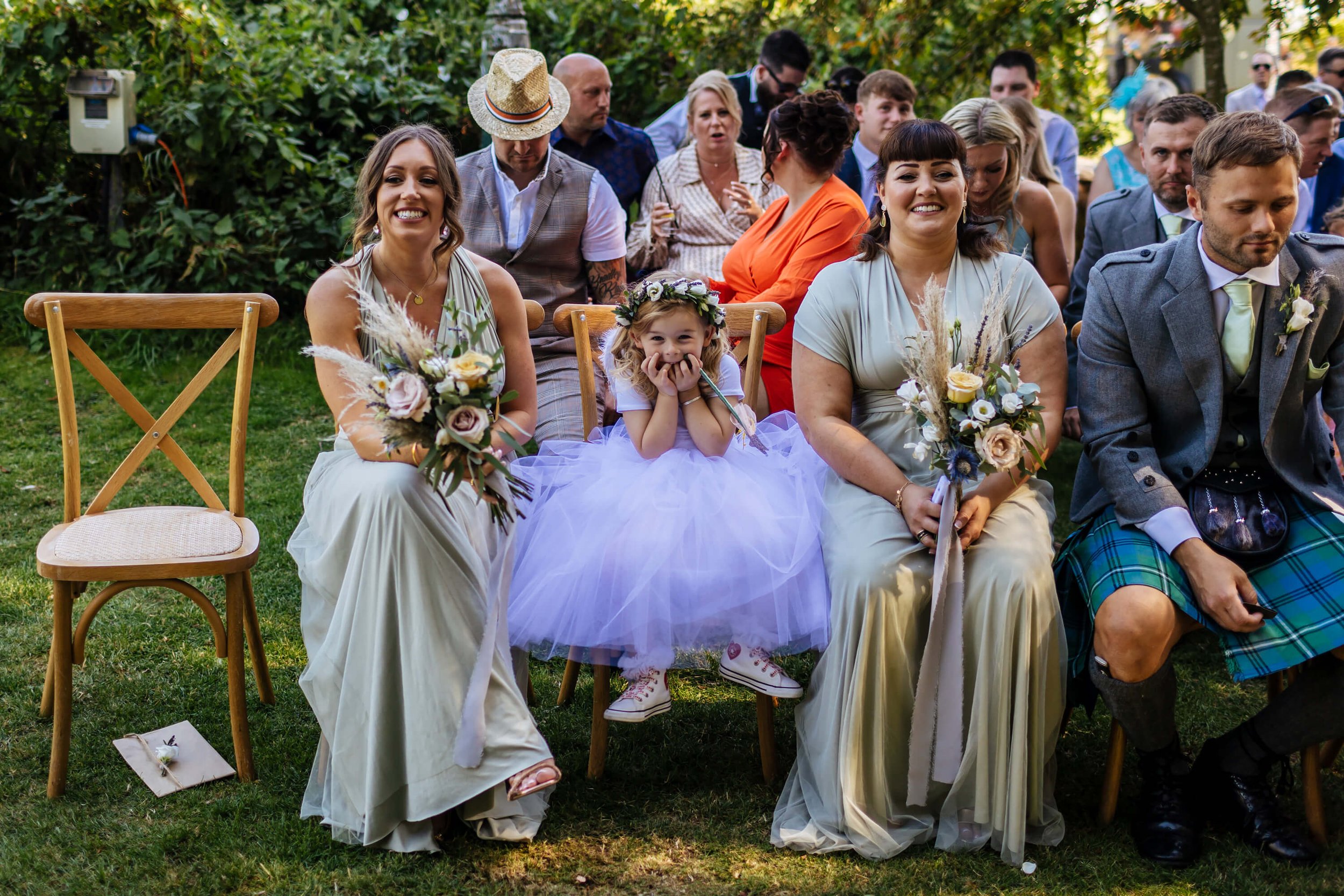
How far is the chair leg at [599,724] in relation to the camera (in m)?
3.36

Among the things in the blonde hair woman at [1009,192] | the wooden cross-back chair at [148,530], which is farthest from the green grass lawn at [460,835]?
the blonde hair woman at [1009,192]

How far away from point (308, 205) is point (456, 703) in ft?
18.1

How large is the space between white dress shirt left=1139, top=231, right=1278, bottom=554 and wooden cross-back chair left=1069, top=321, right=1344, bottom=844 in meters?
0.52

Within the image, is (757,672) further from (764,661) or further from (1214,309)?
(1214,309)

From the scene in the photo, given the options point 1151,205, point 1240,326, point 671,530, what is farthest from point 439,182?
point 1151,205

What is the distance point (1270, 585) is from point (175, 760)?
10.3ft

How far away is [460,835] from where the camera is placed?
3.11m

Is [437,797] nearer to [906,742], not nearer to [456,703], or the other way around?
[456,703]

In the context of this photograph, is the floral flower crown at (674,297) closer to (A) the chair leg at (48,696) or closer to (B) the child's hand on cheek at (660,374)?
(B) the child's hand on cheek at (660,374)

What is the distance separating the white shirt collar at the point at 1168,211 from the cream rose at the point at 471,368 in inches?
114

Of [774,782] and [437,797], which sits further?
[774,782]

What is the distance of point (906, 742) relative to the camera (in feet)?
10.3

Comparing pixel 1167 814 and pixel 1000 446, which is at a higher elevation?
pixel 1000 446

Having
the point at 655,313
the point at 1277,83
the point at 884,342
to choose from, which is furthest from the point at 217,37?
the point at 1277,83
